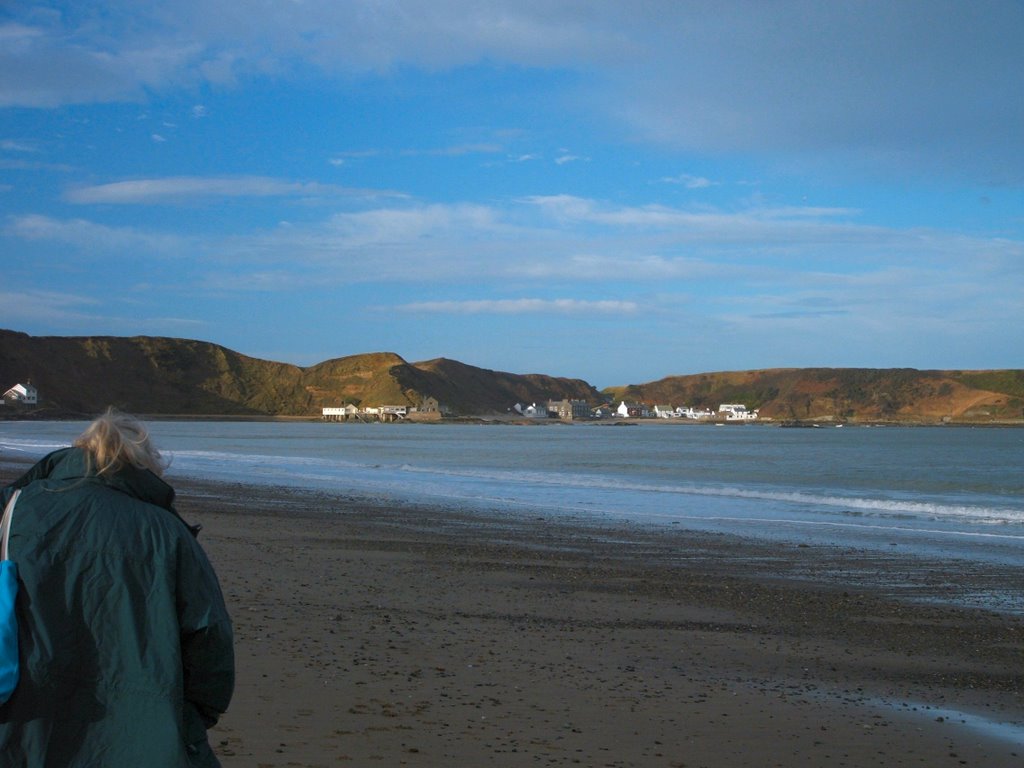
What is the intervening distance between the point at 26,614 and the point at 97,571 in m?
0.21

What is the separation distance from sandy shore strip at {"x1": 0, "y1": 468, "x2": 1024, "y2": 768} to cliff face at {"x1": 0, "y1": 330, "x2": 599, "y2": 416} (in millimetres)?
141811

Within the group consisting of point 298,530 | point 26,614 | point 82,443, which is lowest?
point 298,530

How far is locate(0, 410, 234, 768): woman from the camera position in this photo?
248 centimetres

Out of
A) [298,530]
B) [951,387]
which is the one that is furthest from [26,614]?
[951,387]

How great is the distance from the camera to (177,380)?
175625 millimetres

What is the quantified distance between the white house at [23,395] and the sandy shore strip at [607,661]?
Result: 5530 inches

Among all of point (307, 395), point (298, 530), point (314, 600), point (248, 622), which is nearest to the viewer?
point (248, 622)

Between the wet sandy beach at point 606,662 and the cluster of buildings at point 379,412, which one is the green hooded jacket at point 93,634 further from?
the cluster of buildings at point 379,412

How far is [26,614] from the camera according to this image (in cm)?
249

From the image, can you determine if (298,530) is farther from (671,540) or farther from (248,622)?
(248,622)

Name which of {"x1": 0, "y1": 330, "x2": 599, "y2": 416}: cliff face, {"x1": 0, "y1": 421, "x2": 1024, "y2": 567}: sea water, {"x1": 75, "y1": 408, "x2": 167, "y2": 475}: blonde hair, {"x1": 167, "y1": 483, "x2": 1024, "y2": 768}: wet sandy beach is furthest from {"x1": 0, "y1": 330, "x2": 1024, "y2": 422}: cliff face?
{"x1": 75, "y1": 408, "x2": 167, "y2": 475}: blonde hair

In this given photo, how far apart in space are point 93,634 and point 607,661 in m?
5.25

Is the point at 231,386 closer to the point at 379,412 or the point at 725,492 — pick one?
the point at 379,412

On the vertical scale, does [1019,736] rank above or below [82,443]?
below
